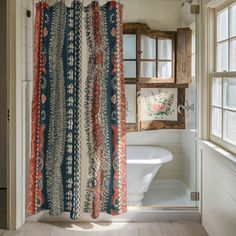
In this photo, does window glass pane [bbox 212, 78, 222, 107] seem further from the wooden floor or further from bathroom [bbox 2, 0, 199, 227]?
the wooden floor

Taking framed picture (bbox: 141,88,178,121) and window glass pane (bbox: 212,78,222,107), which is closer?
window glass pane (bbox: 212,78,222,107)

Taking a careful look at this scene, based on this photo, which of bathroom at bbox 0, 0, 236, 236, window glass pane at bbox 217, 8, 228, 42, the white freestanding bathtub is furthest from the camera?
the white freestanding bathtub

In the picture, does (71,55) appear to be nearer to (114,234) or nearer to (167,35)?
(167,35)

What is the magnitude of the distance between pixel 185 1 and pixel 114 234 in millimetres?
2319

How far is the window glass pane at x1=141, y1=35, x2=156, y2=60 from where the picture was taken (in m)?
4.25

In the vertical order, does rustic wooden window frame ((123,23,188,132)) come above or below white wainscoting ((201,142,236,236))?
above

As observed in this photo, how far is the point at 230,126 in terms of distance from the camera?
9.82 feet

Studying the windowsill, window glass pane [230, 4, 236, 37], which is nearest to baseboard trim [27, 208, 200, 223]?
the windowsill

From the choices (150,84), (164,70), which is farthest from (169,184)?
(164,70)

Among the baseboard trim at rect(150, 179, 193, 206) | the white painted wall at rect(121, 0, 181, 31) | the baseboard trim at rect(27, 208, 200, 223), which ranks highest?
the white painted wall at rect(121, 0, 181, 31)

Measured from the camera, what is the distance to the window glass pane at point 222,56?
122 inches

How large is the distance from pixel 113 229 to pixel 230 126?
1.40m

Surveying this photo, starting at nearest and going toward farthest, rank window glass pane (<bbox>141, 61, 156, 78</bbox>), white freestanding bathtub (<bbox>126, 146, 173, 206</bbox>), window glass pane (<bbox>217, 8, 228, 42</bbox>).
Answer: window glass pane (<bbox>217, 8, 228, 42</bbox>) < white freestanding bathtub (<bbox>126, 146, 173, 206</bbox>) < window glass pane (<bbox>141, 61, 156, 78</bbox>)

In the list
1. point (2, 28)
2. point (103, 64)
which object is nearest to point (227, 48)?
point (103, 64)
